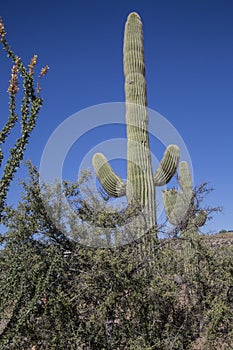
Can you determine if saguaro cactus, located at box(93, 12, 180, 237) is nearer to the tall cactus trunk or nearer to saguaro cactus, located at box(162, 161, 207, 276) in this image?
the tall cactus trunk

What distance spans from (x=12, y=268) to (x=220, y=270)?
2102 mm

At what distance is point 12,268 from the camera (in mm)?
3332

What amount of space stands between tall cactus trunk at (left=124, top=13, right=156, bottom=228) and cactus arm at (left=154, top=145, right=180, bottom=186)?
0.59 meters

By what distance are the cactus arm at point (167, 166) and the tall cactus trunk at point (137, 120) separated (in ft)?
1.92

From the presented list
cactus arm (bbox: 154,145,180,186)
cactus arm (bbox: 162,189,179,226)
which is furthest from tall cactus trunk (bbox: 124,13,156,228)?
cactus arm (bbox: 162,189,179,226)

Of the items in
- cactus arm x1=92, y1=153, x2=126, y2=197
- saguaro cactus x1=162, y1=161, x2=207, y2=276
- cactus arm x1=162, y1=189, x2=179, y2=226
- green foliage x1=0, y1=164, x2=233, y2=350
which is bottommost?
green foliage x1=0, y1=164, x2=233, y2=350

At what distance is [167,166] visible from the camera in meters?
7.77

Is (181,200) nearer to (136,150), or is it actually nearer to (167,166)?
(167,166)

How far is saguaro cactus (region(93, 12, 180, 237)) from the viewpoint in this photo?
6393mm

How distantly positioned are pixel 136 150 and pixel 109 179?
1580 millimetres

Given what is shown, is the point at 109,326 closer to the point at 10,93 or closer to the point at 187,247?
the point at 187,247

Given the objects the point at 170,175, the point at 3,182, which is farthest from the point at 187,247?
the point at 170,175

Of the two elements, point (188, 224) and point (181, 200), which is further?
point (181, 200)

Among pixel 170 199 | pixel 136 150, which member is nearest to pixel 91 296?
pixel 136 150
